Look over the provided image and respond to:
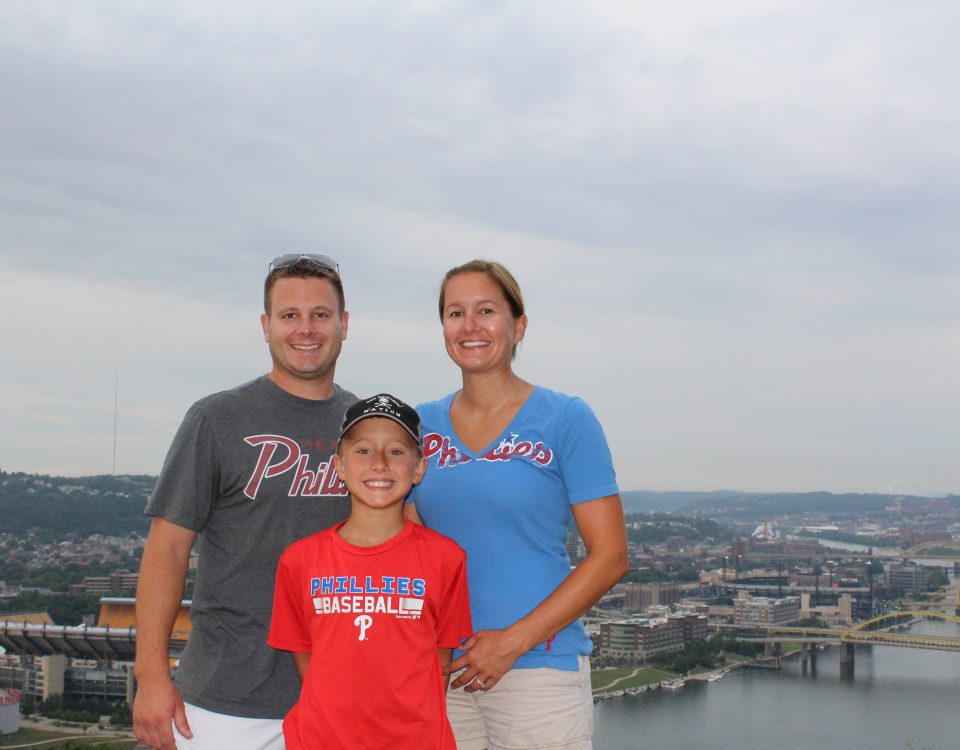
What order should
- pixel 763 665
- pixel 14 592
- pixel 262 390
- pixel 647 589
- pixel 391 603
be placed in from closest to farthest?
pixel 391 603, pixel 262 390, pixel 763 665, pixel 14 592, pixel 647 589

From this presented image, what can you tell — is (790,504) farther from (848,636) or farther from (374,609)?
(374,609)

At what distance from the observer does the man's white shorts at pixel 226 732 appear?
166 cm

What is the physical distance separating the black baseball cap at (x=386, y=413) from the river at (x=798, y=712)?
1524cm

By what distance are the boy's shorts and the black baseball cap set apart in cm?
47

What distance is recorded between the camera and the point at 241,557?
1699 millimetres

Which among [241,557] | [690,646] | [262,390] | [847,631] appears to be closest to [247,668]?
[241,557]

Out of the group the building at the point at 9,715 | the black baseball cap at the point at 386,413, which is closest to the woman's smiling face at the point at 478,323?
the black baseball cap at the point at 386,413

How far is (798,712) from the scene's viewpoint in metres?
18.7

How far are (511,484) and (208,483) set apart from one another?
55 cm

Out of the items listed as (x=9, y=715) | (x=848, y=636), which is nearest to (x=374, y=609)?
(x=9, y=715)

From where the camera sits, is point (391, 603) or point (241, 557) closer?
point (391, 603)

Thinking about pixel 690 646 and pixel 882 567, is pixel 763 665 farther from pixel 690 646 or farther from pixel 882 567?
pixel 882 567

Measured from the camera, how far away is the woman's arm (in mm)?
1566

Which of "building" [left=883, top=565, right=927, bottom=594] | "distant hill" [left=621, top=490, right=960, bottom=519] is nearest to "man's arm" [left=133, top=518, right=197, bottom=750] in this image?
"building" [left=883, top=565, right=927, bottom=594]
